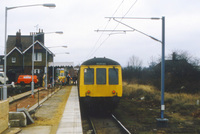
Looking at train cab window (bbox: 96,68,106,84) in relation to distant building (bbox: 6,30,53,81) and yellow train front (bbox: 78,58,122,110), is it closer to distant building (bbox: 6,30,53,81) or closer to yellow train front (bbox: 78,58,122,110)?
yellow train front (bbox: 78,58,122,110)

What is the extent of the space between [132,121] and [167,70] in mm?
24531

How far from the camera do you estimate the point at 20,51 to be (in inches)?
1999

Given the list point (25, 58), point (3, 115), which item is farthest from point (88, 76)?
point (25, 58)

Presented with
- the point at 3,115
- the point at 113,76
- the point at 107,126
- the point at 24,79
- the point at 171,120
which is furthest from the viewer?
the point at 24,79

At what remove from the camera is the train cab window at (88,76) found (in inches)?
533

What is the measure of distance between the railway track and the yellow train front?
2.49 ft

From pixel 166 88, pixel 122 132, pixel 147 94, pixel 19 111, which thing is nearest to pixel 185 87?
pixel 166 88

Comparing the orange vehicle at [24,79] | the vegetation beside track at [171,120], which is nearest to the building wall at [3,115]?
the vegetation beside track at [171,120]

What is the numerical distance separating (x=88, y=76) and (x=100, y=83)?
755 mm

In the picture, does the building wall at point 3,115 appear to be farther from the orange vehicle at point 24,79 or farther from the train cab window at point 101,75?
the orange vehicle at point 24,79

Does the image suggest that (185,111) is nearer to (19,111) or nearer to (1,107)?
(19,111)

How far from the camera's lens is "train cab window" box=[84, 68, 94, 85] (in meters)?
13.5

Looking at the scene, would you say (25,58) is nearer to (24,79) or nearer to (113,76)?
(24,79)

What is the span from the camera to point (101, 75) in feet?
45.0
